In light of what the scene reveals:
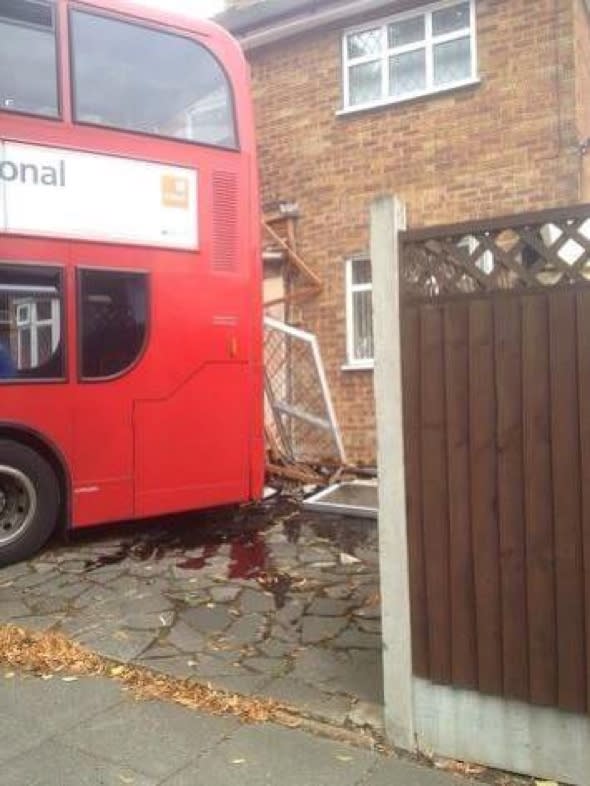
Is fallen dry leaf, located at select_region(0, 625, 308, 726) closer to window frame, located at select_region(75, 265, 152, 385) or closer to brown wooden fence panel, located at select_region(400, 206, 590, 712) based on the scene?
brown wooden fence panel, located at select_region(400, 206, 590, 712)

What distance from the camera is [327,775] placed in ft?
11.3

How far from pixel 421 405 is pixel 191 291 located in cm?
396

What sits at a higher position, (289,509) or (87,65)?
(87,65)

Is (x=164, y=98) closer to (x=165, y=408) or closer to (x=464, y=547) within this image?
(x=165, y=408)

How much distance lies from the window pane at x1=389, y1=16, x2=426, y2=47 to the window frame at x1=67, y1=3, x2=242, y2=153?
4432mm

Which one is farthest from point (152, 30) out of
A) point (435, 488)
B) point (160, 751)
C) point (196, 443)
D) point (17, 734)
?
point (160, 751)

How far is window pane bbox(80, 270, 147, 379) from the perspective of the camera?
673 cm

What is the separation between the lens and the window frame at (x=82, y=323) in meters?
Answer: 6.68

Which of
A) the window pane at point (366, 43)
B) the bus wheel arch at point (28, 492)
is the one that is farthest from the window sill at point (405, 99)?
the bus wheel arch at point (28, 492)

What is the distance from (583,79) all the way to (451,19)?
5.80 ft

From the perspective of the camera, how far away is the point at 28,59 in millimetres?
6516

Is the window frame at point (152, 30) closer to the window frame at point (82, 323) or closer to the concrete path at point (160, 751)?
the window frame at point (82, 323)

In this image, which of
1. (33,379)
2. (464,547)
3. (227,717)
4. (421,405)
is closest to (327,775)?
(227,717)

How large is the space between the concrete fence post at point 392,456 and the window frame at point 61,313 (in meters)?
3.62
